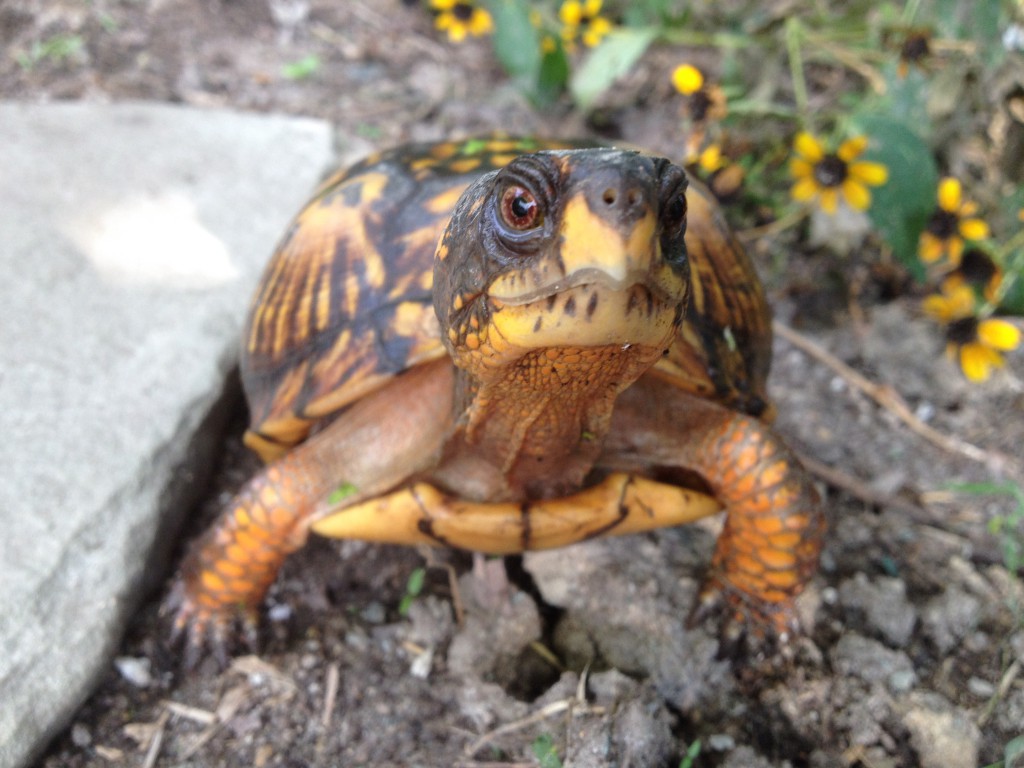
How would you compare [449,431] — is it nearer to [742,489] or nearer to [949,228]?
[742,489]

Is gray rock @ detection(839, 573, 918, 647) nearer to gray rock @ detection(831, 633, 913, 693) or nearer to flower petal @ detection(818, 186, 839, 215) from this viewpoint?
gray rock @ detection(831, 633, 913, 693)

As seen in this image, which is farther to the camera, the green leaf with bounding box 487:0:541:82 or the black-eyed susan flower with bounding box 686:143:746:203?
the green leaf with bounding box 487:0:541:82

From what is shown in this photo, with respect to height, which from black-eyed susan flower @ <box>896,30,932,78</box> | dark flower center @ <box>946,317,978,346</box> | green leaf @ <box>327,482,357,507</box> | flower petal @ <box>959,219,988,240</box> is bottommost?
green leaf @ <box>327,482,357,507</box>

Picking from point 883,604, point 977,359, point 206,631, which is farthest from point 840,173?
point 206,631

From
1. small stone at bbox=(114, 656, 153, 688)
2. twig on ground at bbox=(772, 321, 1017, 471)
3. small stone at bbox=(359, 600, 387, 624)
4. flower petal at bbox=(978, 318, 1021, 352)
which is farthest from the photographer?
twig on ground at bbox=(772, 321, 1017, 471)

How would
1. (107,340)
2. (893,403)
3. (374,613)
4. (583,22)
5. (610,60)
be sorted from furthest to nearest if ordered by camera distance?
1. (583,22)
2. (610,60)
3. (893,403)
4. (107,340)
5. (374,613)

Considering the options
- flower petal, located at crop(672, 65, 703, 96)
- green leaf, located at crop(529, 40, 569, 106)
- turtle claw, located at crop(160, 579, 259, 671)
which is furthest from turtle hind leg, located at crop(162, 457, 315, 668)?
green leaf, located at crop(529, 40, 569, 106)

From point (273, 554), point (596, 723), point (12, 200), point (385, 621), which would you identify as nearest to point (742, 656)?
point (596, 723)
